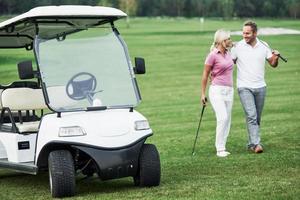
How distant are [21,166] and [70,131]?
99 cm

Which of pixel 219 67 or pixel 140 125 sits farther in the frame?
pixel 219 67

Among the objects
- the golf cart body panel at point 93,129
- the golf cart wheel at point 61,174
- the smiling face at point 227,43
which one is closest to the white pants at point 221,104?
the smiling face at point 227,43

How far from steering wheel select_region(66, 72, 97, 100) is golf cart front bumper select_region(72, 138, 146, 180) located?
934 millimetres

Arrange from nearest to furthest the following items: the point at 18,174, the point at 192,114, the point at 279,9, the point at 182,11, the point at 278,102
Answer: the point at 18,174, the point at 192,114, the point at 278,102, the point at 279,9, the point at 182,11

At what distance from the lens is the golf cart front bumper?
25.7ft

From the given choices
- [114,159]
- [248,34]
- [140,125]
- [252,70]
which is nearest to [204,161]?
[252,70]

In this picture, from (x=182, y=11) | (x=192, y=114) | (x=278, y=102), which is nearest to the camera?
(x=192, y=114)

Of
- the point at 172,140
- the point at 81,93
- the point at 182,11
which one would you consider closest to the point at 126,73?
the point at 81,93

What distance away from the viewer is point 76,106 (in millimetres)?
8430

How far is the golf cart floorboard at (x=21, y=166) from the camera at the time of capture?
27.2 ft

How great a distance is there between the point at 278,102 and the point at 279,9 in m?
64.5

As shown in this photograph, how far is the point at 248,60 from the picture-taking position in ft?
34.9

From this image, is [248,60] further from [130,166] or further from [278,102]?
[278,102]

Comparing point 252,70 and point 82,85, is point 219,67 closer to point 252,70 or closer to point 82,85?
point 252,70
